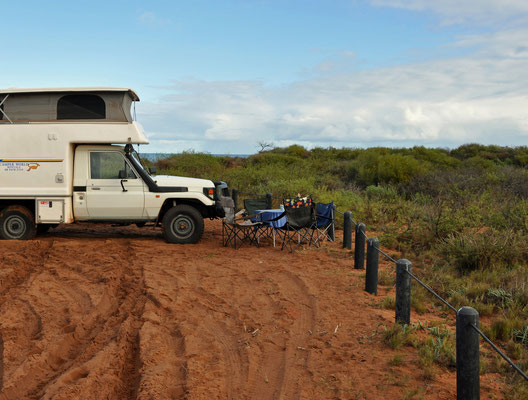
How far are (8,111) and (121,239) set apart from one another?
3.46 meters

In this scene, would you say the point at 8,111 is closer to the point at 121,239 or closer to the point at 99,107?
the point at 99,107

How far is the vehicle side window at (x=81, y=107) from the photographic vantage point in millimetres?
10391

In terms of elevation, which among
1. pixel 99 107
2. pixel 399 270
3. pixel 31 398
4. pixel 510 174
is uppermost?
pixel 99 107

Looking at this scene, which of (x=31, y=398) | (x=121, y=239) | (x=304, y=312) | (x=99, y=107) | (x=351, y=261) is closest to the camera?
(x=31, y=398)

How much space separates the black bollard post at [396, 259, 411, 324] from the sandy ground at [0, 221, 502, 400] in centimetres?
26

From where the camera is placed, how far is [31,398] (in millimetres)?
4250

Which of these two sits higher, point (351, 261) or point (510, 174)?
point (510, 174)

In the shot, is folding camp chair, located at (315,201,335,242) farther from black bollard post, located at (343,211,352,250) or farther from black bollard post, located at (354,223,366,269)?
black bollard post, located at (354,223,366,269)

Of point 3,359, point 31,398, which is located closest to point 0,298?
point 3,359

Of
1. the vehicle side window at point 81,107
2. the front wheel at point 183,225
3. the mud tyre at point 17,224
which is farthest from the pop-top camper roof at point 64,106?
the front wheel at point 183,225

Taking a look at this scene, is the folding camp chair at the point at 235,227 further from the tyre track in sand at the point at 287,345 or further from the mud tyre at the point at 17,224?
the mud tyre at the point at 17,224

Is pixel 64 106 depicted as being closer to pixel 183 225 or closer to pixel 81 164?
pixel 81 164

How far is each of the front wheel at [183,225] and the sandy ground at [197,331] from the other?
122 centimetres

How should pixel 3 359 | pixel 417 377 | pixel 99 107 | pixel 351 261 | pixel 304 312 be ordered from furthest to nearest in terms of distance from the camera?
pixel 99 107
pixel 351 261
pixel 304 312
pixel 3 359
pixel 417 377
